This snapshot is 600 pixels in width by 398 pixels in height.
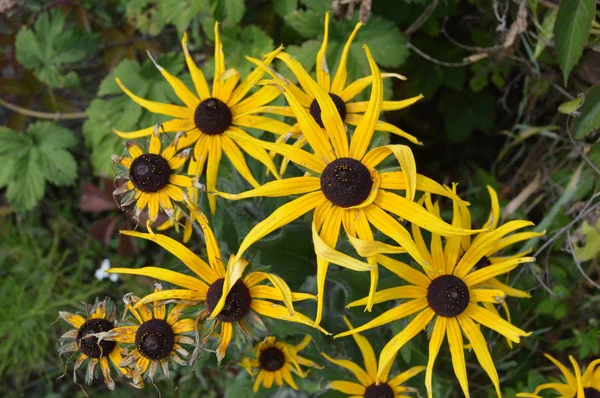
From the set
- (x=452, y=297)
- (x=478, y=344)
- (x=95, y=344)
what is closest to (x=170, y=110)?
(x=95, y=344)

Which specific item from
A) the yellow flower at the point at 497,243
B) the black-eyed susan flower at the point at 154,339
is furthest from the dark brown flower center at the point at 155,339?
the yellow flower at the point at 497,243

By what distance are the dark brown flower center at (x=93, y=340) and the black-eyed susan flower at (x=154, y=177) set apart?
33 cm

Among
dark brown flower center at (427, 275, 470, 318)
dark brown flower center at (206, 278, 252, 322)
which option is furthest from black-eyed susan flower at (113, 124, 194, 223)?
dark brown flower center at (427, 275, 470, 318)

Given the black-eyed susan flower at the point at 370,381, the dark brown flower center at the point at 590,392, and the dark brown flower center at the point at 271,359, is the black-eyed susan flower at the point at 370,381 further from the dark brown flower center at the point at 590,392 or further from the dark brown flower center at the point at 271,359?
the dark brown flower center at the point at 590,392

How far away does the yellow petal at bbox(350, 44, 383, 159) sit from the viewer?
1.28 metres

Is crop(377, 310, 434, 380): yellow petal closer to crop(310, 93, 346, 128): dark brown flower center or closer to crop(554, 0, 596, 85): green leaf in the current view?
crop(310, 93, 346, 128): dark brown flower center

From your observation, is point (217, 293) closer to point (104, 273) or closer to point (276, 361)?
point (276, 361)

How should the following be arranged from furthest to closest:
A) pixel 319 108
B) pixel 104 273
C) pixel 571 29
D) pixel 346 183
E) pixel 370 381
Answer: pixel 104 273 < pixel 370 381 < pixel 571 29 < pixel 319 108 < pixel 346 183

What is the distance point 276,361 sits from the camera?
1820mm

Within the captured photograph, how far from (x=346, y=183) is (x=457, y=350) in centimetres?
51

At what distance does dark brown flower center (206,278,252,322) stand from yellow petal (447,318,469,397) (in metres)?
0.50

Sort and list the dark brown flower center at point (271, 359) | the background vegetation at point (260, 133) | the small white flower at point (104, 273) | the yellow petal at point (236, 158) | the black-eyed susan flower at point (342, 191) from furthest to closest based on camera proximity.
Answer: the small white flower at point (104, 273), the background vegetation at point (260, 133), the dark brown flower center at point (271, 359), the yellow petal at point (236, 158), the black-eyed susan flower at point (342, 191)

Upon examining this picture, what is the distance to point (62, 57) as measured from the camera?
2561 millimetres

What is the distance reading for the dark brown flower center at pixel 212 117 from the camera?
162cm
